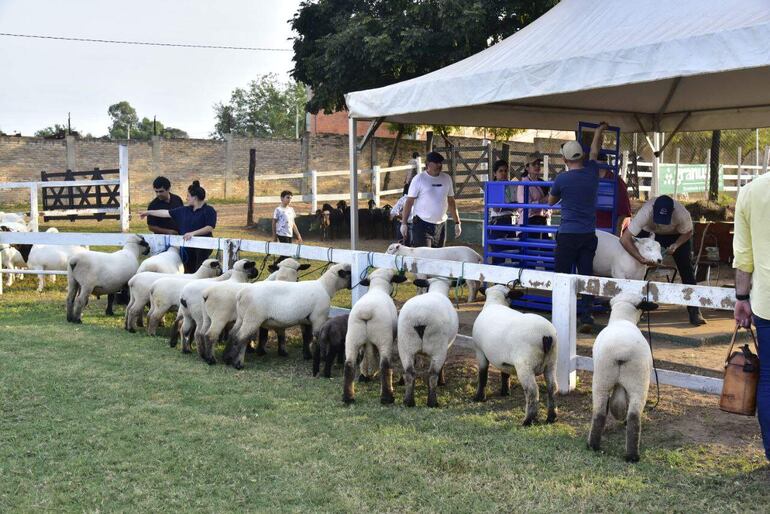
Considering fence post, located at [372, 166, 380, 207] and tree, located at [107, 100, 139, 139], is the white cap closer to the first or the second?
fence post, located at [372, 166, 380, 207]

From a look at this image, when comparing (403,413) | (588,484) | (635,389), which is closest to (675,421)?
(635,389)

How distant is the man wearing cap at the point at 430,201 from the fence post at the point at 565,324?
3955 millimetres

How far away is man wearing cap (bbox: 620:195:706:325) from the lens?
8.55m

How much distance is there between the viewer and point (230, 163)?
32938 mm

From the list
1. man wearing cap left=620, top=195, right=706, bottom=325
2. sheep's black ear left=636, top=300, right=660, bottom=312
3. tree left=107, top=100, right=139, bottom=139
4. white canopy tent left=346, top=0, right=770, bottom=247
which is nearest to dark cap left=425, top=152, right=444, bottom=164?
white canopy tent left=346, top=0, right=770, bottom=247

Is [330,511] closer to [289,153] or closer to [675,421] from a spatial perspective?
[675,421]

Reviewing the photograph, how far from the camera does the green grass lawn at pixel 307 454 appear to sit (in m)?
4.25

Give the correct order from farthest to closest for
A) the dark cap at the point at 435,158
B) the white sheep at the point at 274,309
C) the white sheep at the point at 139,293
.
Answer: the dark cap at the point at 435,158 → the white sheep at the point at 139,293 → the white sheep at the point at 274,309

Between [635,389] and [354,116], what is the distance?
5838 millimetres

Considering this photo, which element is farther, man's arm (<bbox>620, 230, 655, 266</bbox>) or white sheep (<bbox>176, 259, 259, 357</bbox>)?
man's arm (<bbox>620, 230, 655, 266</bbox>)

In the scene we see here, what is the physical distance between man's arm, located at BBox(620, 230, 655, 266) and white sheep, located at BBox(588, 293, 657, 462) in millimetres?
3547

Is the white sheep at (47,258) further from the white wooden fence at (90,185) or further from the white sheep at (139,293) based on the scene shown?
the white sheep at (139,293)

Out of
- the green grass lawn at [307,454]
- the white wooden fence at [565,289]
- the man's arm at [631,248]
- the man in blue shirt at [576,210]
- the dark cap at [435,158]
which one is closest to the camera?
the green grass lawn at [307,454]

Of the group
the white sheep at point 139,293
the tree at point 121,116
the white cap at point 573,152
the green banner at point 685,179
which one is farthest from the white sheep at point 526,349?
the tree at point 121,116
